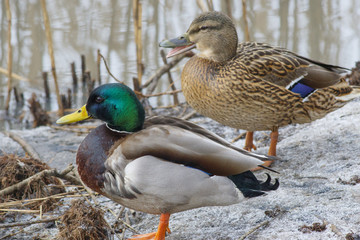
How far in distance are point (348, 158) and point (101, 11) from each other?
6.38 meters

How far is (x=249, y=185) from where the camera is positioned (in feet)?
9.22

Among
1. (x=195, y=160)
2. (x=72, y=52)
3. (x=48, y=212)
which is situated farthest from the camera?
(x=72, y=52)

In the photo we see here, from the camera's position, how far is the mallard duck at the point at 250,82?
3.64 m

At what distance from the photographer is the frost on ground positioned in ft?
8.82

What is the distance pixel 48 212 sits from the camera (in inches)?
130

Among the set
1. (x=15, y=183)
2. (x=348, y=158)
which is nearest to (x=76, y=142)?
(x=15, y=183)

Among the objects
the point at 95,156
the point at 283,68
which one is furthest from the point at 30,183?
the point at 283,68

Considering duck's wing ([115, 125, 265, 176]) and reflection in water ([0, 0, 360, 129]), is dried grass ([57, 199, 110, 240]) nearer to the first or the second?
duck's wing ([115, 125, 265, 176])

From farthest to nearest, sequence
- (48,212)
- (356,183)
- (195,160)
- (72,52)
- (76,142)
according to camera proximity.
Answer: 1. (72,52)
2. (76,142)
3. (48,212)
4. (356,183)
5. (195,160)

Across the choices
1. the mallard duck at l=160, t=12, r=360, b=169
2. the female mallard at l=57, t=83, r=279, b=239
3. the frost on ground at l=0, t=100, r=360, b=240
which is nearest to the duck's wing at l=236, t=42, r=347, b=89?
the mallard duck at l=160, t=12, r=360, b=169

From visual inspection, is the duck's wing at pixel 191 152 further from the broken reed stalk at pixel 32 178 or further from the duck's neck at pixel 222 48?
the duck's neck at pixel 222 48

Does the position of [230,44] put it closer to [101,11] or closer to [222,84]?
[222,84]

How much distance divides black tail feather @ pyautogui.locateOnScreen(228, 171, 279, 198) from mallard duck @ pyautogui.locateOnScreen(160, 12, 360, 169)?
3.04 feet

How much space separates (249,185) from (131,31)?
576 centimetres
